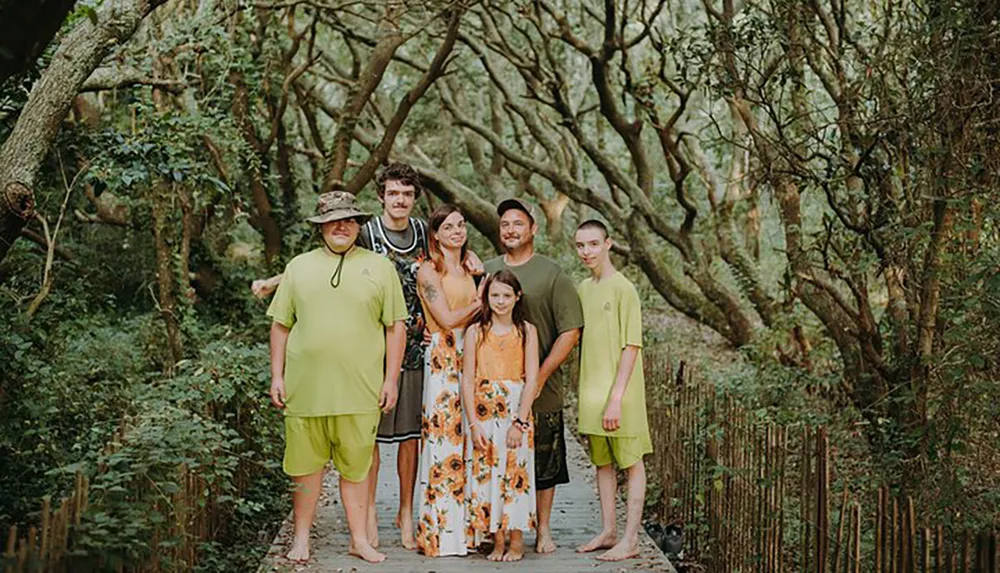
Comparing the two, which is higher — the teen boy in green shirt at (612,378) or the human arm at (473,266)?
the human arm at (473,266)

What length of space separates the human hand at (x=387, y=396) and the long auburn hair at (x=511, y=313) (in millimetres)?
517

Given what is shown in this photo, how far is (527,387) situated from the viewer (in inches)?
248

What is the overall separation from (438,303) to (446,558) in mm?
1413

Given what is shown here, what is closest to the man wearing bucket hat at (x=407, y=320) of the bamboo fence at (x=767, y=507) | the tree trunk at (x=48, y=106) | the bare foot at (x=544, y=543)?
→ the bare foot at (x=544, y=543)

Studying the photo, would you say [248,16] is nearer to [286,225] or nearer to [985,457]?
[286,225]

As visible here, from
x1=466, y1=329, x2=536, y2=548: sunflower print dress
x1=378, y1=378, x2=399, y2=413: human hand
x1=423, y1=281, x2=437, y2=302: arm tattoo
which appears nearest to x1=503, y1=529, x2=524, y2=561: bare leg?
x1=466, y1=329, x2=536, y2=548: sunflower print dress

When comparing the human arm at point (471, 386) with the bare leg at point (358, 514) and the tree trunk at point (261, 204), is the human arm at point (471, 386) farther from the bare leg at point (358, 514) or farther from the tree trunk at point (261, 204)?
the tree trunk at point (261, 204)

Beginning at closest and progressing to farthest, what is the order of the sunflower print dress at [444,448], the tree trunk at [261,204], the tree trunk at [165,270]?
1. the sunflower print dress at [444,448]
2. the tree trunk at [165,270]
3. the tree trunk at [261,204]

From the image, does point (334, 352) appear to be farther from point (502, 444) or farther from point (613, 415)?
point (613, 415)

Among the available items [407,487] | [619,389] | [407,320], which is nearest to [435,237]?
[407,320]

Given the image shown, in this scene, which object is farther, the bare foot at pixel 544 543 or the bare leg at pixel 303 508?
the bare foot at pixel 544 543

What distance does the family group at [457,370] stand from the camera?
6195 millimetres

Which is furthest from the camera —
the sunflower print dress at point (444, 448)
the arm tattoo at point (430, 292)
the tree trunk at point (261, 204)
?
the tree trunk at point (261, 204)

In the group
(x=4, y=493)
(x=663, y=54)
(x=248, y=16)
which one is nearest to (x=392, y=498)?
(x=4, y=493)
